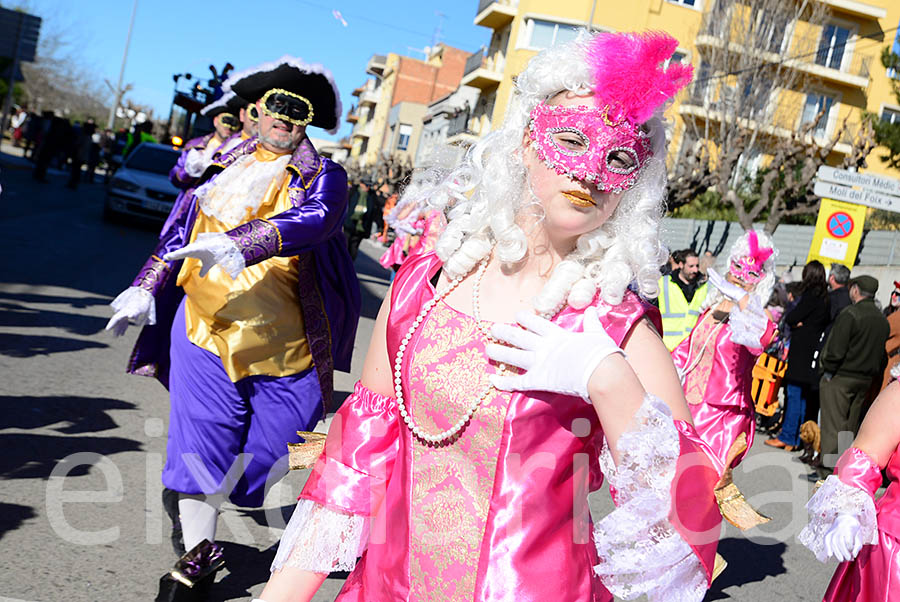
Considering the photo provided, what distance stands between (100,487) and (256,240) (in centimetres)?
221

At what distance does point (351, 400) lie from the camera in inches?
88.5

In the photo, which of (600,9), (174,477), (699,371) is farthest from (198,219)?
(600,9)

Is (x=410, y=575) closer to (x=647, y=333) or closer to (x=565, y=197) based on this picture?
(x=647, y=333)

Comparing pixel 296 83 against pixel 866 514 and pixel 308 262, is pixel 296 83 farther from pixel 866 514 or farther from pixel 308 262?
pixel 866 514

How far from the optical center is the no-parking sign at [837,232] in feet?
44.8

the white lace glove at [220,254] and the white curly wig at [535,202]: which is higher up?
the white curly wig at [535,202]

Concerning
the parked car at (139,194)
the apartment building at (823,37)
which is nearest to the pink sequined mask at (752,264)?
the parked car at (139,194)

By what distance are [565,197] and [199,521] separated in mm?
2438

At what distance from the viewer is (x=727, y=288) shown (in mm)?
6406

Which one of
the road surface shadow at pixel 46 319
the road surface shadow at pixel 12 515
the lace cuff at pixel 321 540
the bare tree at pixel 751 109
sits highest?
the bare tree at pixel 751 109

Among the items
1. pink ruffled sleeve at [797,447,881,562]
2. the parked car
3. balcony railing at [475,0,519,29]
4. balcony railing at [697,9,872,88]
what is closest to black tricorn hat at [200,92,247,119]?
pink ruffled sleeve at [797,447,881,562]

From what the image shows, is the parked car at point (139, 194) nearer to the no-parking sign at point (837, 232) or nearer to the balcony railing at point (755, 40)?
the no-parking sign at point (837, 232)

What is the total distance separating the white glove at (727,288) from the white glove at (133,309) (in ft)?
12.6

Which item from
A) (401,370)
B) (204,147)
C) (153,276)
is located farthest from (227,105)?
(401,370)
